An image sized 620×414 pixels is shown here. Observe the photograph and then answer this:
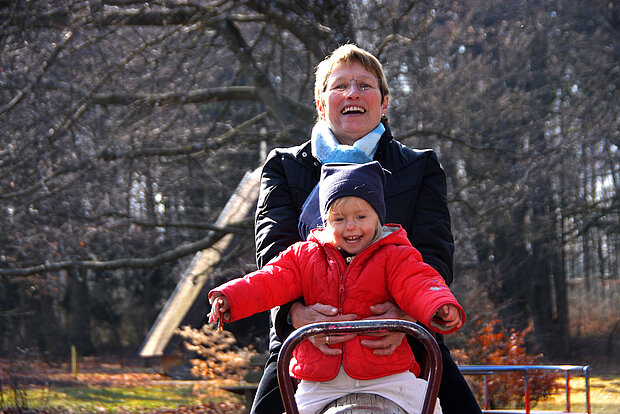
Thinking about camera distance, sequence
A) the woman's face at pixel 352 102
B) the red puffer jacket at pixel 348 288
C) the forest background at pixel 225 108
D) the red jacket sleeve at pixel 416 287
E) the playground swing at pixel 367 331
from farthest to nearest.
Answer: the forest background at pixel 225 108 < the woman's face at pixel 352 102 < the red puffer jacket at pixel 348 288 < the red jacket sleeve at pixel 416 287 < the playground swing at pixel 367 331

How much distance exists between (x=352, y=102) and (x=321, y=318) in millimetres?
977

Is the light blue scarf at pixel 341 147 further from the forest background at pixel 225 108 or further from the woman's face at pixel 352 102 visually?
the forest background at pixel 225 108

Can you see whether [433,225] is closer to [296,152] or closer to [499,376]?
[296,152]

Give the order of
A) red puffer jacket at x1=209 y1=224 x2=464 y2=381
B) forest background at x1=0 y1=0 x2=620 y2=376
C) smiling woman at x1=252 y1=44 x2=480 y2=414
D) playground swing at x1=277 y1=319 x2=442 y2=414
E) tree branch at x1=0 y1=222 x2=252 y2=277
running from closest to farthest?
playground swing at x1=277 y1=319 x2=442 y2=414 → red puffer jacket at x1=209 y1=224 x2=464 y2=381 → smiling woman at x1=252 y1=44 x2=480 y2=414 → forest background at x1=0 y1=0 x2=620 y2=376 → tree branch at x1=0 y1=222 x2=252 y2=277

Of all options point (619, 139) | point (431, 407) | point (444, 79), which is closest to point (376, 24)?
point (444, 79)

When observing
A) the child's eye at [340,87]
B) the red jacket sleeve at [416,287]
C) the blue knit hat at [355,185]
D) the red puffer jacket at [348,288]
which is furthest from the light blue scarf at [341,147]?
the red jacket sleeve at [416,287]

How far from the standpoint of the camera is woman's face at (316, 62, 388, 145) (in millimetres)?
3365

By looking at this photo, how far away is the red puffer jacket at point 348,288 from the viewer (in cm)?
264

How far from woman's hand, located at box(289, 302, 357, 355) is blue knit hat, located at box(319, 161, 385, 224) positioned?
0.33 m

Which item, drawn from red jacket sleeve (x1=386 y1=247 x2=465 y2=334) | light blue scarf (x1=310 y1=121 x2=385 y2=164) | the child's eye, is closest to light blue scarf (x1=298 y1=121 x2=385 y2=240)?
light blue scarf (x1=310 y1=121 x2=385 y2=164)

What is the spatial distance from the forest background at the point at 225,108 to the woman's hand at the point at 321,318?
636 centimetres

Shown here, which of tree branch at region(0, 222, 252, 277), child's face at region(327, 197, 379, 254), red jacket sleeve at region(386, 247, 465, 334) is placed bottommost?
red jacket sleeve at region(386, 247, 465, 334)

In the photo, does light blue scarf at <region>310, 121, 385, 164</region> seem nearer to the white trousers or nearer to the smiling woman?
the smiling woman

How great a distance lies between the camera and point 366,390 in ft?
8.58
